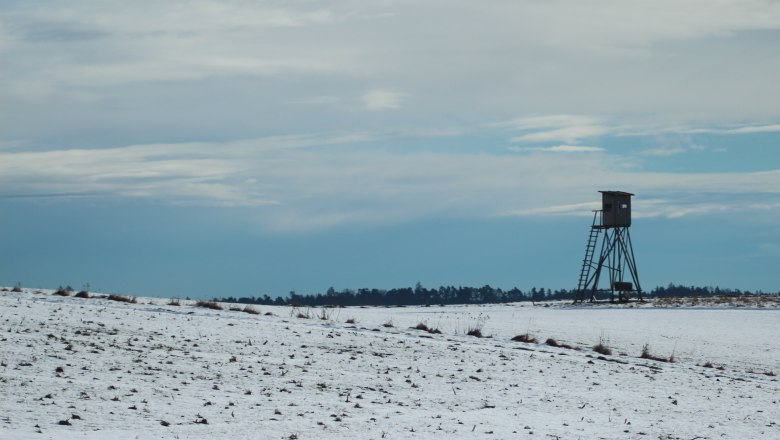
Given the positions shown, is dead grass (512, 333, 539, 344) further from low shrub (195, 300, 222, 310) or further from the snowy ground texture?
low shrub (195, 300, 222, 310)

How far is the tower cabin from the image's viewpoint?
224ft

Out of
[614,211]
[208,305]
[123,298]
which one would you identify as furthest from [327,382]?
[614,211]

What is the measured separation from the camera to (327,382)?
18188 millimetres

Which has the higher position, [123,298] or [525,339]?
[123,298]

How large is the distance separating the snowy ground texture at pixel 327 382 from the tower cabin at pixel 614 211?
38176 mm

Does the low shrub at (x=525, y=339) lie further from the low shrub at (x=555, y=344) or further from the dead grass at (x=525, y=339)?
the low shrub at (x=555, y=344)

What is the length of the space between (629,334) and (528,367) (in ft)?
47.7

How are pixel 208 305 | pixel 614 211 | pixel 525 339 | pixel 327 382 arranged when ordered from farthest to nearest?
pixel 614 211
pixel 208 305
pixel 525 339
pixel 327 382

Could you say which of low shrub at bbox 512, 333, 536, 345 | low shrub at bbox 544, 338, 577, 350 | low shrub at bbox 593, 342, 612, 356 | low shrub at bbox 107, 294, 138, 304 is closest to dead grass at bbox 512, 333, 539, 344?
low shrub at bbox 512, 333, 536, 345

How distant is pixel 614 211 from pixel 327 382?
5342 cm

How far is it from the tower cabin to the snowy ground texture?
38176mm

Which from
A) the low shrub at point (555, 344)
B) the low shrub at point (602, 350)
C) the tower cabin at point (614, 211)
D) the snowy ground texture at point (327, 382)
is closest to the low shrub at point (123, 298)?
the snowy ground texture at point (327, 382)

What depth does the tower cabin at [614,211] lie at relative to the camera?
6825cm

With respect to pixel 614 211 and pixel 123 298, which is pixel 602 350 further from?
pixel 614 211
